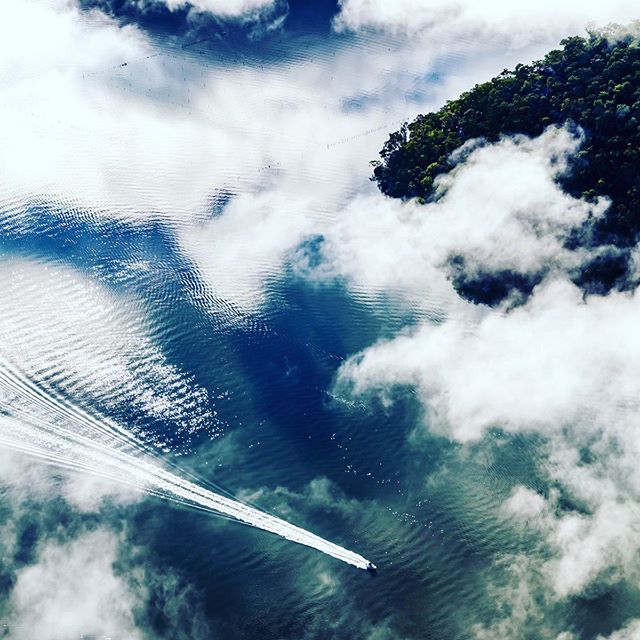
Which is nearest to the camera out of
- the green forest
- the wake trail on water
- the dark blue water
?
the dark blue water

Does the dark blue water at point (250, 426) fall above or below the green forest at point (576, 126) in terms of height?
below

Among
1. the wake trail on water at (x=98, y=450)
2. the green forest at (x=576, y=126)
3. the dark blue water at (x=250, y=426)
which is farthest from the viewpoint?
the green forest at (x=576, y=126)

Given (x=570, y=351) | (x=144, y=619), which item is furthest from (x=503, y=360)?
(x=144, y=619)

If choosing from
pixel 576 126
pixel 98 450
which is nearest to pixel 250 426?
pixel 98 450

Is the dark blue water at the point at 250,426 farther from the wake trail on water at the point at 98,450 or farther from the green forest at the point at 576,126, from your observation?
the green forest at the point at 576,126

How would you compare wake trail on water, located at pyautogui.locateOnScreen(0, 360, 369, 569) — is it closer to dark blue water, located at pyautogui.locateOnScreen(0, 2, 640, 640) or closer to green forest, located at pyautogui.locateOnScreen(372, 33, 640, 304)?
dark blue water, located at pyautogui.locateOnScreen(0, 2, 640, 640)

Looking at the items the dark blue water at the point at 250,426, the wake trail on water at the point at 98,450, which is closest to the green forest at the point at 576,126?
the dark blue water at the point at 250,426

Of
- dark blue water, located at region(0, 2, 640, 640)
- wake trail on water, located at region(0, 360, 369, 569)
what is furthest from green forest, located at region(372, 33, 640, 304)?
wake trail on water, located at region(0, 360, 369, 569)
